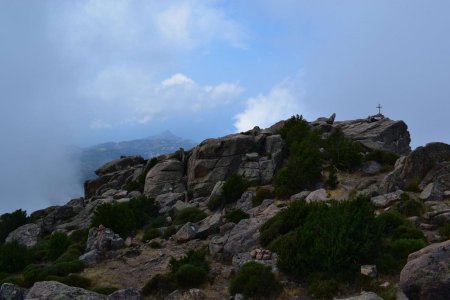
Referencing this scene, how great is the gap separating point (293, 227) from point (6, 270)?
22093mm

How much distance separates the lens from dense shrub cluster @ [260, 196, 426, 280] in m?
18.2

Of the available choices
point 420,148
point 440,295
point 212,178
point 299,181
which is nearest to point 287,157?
point 212,178

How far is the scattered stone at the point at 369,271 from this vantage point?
56.7ft

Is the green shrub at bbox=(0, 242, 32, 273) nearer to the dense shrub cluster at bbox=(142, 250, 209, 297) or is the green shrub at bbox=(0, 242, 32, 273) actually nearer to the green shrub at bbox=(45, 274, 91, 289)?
the green shrub at bbox=(45, 274, 91, 289)

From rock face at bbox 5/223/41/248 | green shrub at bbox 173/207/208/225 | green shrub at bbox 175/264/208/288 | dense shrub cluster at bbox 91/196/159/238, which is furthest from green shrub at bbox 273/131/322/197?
rock face at bbox 5/223/41/248

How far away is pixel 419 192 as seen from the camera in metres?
29.3

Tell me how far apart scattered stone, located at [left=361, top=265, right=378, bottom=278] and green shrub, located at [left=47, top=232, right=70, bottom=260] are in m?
25.9

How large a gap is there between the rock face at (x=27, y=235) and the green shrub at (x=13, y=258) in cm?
1292

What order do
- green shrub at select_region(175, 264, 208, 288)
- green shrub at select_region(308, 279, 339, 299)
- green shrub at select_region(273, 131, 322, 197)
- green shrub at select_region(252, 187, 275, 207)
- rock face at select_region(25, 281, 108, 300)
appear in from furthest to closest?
green shrub at select_region(252, 187, 275, 207) → green shrub at select_region(273, 131, 322, 197) → green shrub at select_region(175, 264, 208, 288) → rock face at select_region(25, 281, 108, 300) → green shrub at select_region(308, 279, 339, 299)

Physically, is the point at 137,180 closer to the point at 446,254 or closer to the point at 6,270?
the point at 6,270

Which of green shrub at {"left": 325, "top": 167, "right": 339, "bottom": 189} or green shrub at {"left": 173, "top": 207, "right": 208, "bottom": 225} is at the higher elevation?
green shrub at {"left": 325, "top": 167, "right": 339, "bottom": 189}

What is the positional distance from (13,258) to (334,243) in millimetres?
25601

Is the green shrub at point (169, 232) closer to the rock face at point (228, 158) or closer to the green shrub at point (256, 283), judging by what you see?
the rock face at point (228, 158)

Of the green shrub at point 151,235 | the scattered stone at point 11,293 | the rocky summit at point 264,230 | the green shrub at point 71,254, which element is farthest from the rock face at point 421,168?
the scattered stone at point 11,293
